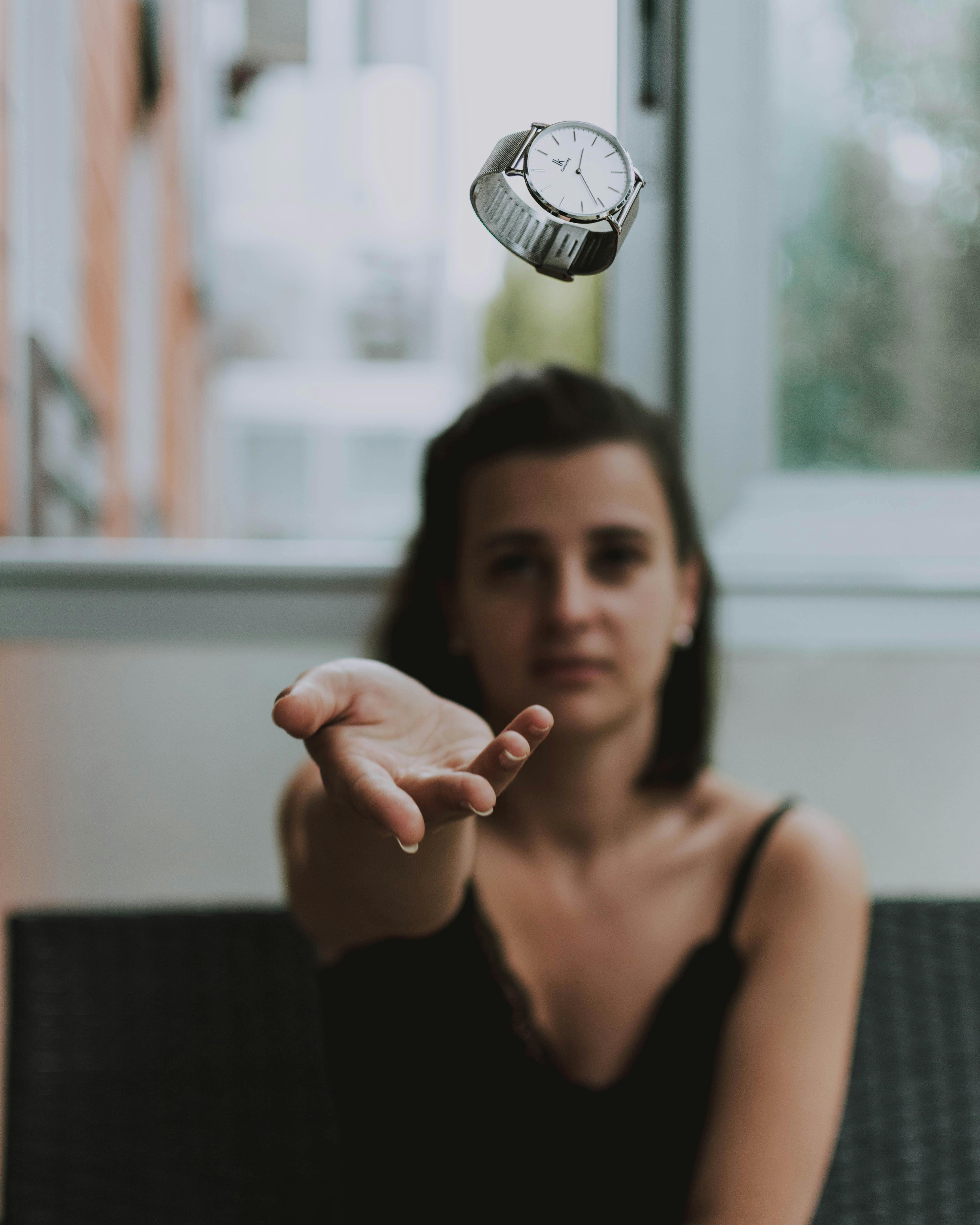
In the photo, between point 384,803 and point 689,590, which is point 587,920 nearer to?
point 689,590

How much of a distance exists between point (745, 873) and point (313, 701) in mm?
622

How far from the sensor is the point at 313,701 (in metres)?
0.35

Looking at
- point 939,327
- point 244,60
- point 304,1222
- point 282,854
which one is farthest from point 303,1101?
point 244,60

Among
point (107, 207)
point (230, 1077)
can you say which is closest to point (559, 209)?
point (230, 1077)

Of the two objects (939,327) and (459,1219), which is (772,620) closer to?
(939,327)

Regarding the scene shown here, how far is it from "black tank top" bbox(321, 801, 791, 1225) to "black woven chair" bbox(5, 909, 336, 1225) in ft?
0.39

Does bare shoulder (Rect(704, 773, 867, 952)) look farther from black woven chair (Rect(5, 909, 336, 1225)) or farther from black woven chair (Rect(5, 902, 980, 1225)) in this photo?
black woven chair (Rect(5, 909, 336, 1225))

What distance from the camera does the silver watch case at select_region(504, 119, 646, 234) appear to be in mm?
299

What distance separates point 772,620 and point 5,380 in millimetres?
923

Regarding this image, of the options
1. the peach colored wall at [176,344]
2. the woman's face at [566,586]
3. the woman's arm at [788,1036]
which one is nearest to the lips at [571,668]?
the woman's face at [566,586]

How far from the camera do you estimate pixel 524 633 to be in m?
0.50

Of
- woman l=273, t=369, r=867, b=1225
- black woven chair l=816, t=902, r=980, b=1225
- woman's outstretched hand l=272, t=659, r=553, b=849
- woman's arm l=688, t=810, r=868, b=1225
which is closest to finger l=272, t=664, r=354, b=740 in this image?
woman's outstretched hand l=272, t=659, r=553, b=849

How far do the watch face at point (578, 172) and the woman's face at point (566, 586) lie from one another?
17 centimetres

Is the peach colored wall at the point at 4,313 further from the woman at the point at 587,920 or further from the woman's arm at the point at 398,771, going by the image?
the woman's arm at the point at 398,771
